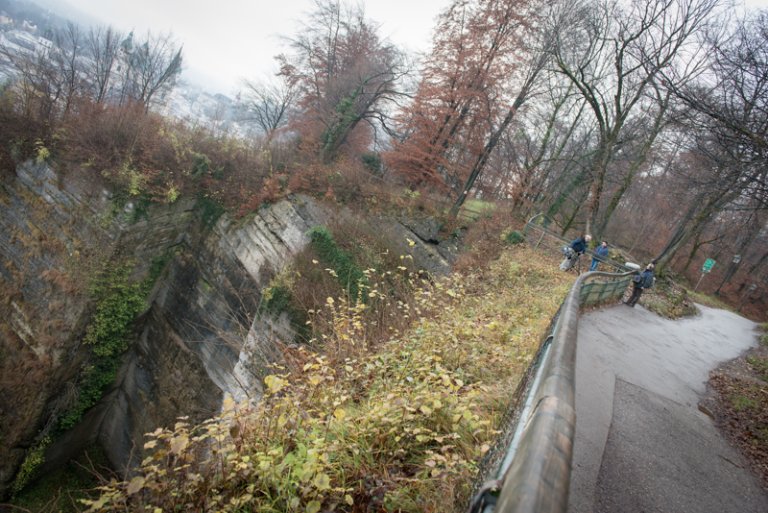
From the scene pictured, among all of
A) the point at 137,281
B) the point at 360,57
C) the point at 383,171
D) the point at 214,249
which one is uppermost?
the point at 360,57

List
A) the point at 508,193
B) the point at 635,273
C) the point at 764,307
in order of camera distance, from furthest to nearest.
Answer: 1. the point at 764,307
2. the point at 508,193
3. the point at 635,273

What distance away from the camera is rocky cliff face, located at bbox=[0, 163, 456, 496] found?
11.3m

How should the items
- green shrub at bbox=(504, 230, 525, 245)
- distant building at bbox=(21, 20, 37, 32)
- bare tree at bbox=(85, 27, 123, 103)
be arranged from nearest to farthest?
green shrub at bbox=(504, 230, 525, 245) < bare tree at bbox=(85, 27, 123, 103) < distant building at bbox=(21, 20, 37, 32)

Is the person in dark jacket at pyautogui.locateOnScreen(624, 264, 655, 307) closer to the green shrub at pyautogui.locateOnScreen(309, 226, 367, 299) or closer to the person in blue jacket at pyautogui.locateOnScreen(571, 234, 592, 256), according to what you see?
the person in blue jacket at pyautogui.locateOnScreen(571, 234, 592, 256)

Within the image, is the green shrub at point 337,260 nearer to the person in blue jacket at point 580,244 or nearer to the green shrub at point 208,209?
the green shrub at point 208,209

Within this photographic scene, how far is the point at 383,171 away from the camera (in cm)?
1617

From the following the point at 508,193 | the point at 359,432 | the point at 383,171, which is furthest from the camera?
the point at 508,193

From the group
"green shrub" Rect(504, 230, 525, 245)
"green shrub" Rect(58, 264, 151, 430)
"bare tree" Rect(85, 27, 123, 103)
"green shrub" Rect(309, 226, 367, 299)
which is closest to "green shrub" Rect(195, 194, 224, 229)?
"green shrub" Rect(58, 264, 151, 430)

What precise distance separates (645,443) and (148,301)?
15069 mm

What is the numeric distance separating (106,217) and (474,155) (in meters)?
13.8

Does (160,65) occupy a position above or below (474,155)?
below

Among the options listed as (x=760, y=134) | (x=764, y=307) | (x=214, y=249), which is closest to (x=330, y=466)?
(x=760, y=134)

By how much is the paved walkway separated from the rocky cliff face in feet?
22.3

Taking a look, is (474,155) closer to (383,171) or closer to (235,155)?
(383,171)
